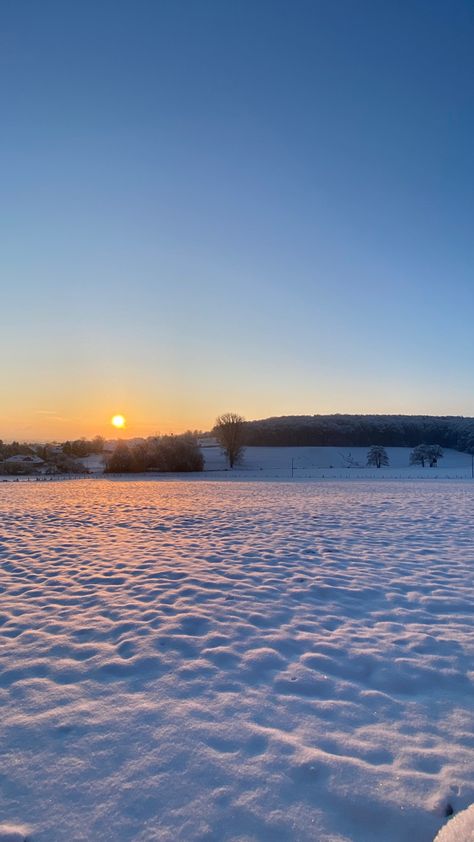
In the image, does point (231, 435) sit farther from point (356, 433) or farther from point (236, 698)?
point (236, 698)

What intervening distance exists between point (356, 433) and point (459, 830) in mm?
130039

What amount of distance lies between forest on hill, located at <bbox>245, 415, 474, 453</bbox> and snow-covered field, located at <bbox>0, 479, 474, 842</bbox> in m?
119

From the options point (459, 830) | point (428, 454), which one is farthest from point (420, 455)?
point (459, 830)

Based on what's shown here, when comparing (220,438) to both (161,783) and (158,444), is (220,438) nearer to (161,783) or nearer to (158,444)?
(158,444)

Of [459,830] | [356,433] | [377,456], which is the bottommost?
[459,830]

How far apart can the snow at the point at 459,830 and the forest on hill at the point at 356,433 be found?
123531mm

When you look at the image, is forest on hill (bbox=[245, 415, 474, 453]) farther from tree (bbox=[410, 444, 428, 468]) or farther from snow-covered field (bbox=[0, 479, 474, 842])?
snow-covered field (bbox=[0, 479, 474, 842])

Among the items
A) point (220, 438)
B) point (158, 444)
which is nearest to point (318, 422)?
point (220, 438)

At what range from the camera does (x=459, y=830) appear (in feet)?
8.71

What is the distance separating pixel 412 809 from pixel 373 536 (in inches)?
338

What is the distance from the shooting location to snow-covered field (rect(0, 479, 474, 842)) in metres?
2.83

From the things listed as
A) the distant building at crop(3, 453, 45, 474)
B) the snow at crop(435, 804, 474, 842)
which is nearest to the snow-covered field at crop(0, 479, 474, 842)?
the snow at crop(435, 804, 474, 842)

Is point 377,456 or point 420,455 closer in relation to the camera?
point 420,455

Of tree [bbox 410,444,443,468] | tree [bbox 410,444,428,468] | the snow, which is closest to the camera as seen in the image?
the snow
